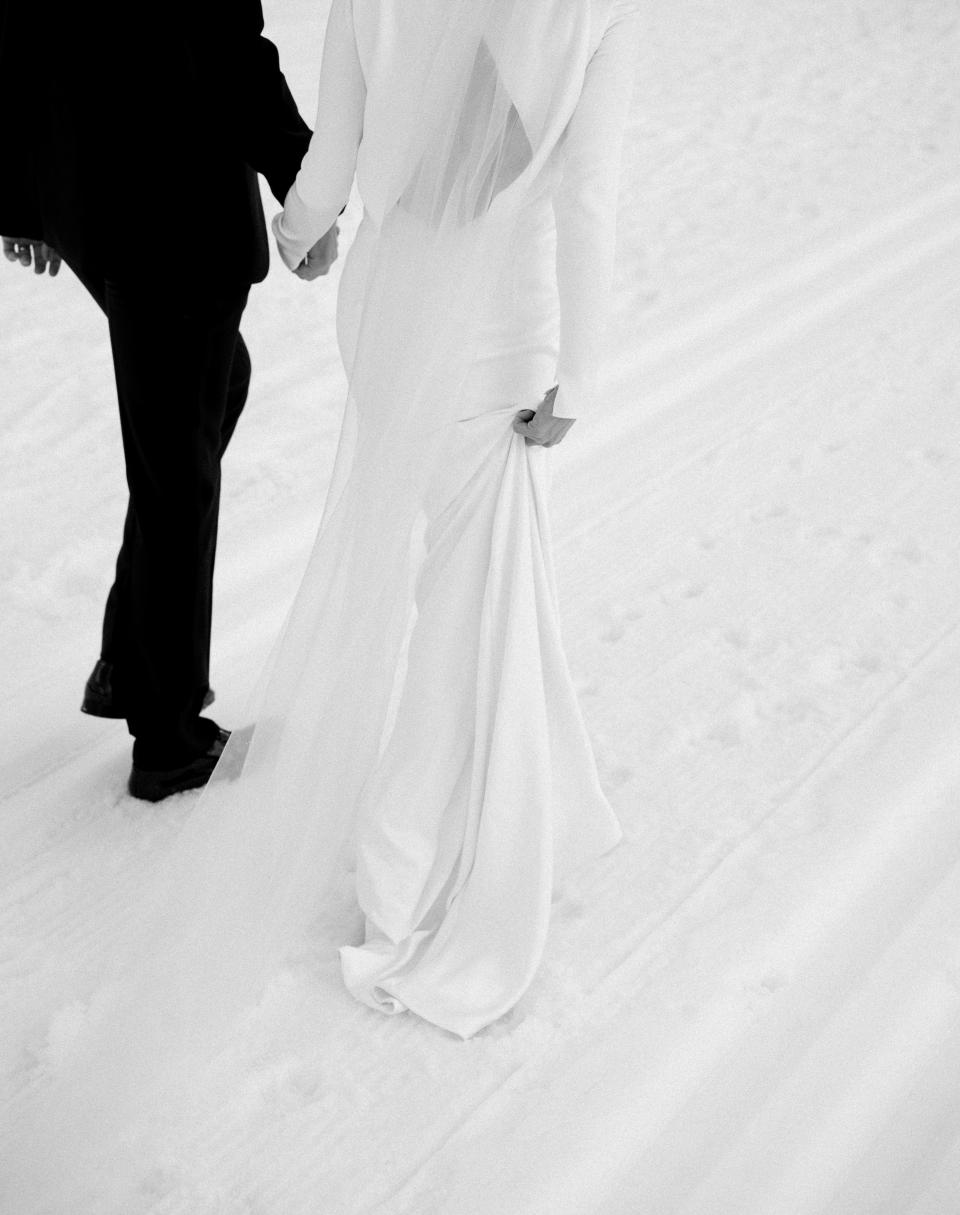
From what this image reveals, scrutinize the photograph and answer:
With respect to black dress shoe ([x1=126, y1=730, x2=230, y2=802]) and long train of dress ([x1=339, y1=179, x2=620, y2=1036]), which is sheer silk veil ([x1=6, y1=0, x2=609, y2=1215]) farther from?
black dress shoe ([x1=126, y1=730, x2=230, y2=802])

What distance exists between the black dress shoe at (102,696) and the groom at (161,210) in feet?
0.33

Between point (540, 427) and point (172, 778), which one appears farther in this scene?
point (172, 778)

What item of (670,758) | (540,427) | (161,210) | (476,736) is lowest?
(670,758)

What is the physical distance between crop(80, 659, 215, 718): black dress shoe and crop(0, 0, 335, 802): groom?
100 mm

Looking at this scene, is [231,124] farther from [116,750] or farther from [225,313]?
[116,750]

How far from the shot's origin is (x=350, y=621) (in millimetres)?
1631

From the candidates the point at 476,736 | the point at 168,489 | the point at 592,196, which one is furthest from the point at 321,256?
the point at 476,736

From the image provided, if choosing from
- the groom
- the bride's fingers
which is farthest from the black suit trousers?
the bride's fingers

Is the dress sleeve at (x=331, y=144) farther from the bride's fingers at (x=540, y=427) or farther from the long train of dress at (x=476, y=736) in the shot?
the bride's fingers at (x=540, y=427)

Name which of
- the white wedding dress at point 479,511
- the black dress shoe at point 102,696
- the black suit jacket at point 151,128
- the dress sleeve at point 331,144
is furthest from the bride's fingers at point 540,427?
the black dress shoe at point 102,696

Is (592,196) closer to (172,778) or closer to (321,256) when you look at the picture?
(321,256)

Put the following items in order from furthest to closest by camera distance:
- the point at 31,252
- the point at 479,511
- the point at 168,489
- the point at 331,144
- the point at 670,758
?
1. the point at 670,758
2. the point at 31,252
3. the point at 168,489
4. the point at 479,511
5. the point at 331,144

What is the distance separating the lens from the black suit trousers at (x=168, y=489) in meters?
1.80

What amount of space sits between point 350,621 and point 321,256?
549mm
